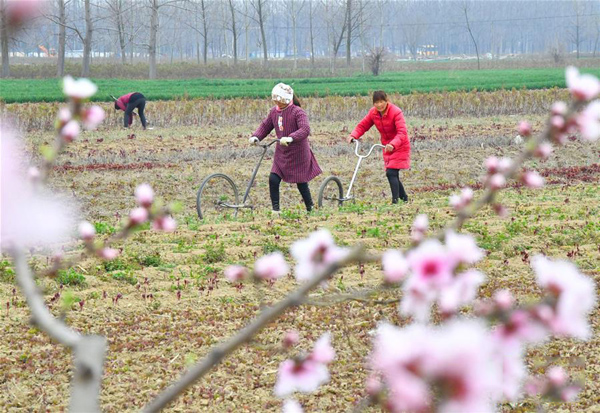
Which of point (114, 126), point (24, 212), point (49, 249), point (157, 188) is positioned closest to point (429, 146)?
point (157, 188)

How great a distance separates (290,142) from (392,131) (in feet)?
4.62

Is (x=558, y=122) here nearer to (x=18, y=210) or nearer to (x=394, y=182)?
(x=18, y=210)

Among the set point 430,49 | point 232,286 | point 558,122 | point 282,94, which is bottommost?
point 232,286

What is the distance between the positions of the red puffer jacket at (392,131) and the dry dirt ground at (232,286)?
531 mm

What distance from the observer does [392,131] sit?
8.98 metres

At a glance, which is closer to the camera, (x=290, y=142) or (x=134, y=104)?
(x=290, y=142)

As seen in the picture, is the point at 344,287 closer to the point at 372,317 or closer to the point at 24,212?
the point at 372,317

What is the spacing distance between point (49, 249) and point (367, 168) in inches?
302

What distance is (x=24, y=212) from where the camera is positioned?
852 millimetres

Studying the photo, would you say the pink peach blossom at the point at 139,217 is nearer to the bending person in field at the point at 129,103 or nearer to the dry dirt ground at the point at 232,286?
the dry dirt ground at the point at 232,286

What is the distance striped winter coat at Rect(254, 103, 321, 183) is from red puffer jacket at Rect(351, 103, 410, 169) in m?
0.71

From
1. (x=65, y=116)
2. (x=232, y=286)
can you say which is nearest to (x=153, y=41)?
(x=232, y=286)

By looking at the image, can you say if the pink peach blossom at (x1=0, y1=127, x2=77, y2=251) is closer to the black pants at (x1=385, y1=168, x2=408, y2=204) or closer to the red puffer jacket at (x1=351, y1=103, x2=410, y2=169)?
the red puffer jacket at (x1=351, y1=103, x2=410, y2=169)

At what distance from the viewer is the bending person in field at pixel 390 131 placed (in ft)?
28.6
